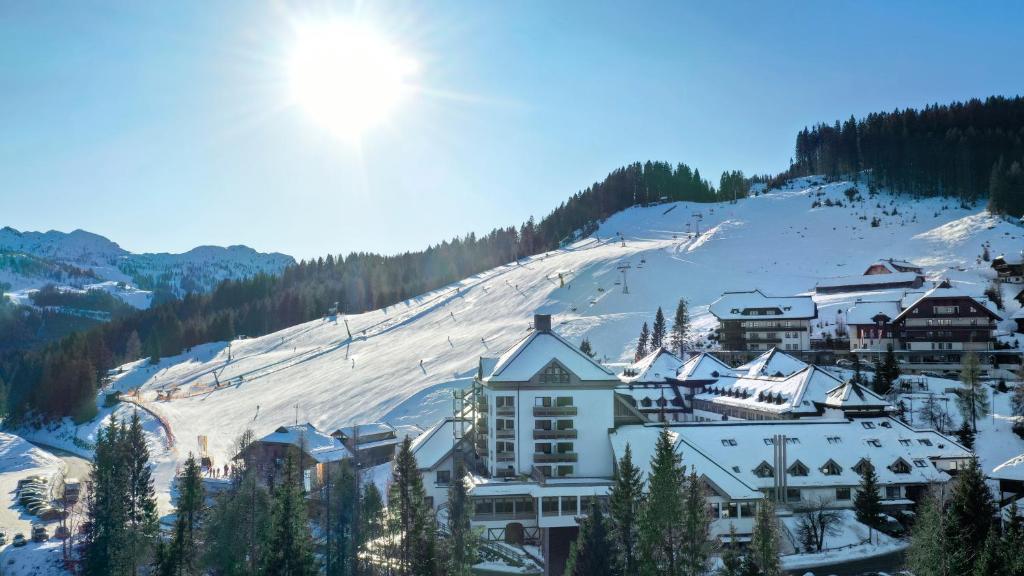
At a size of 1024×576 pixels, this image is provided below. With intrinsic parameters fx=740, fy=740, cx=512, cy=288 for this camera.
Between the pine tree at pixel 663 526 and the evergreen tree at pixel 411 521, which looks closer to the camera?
the pine tree at pixel 663 526

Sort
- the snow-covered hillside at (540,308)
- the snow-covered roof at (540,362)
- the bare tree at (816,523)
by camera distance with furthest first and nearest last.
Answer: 1. the snow-covered hillside at (540,308)
2. the snow-covered roof at (540,362)
3. the bare tree at (816,523)

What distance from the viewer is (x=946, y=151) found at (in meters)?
140

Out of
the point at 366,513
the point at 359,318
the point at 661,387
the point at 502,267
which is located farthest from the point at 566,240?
the point at 366,513

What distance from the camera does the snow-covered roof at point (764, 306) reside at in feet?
284

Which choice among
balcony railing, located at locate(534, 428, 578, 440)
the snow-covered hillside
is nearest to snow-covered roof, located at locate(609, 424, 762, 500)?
balcony railing, located at locate(534, 428, 578, 440)

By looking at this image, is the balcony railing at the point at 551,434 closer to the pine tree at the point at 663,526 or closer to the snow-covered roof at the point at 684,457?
the snow-covered roof at the point at 684,457

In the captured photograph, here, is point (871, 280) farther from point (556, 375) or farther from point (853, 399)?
point (556, 375)

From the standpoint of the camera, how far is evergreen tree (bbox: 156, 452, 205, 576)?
3653 cm

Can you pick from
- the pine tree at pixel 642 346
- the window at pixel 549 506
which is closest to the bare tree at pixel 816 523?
the window at pixel 549 506

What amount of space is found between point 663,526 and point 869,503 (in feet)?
59.7

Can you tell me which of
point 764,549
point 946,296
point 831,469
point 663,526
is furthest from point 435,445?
point 946,296

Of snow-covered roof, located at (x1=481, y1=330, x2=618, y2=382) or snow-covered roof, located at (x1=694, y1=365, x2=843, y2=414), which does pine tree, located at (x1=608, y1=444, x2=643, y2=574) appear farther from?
snow-covered roof, located at (x1=694, y1=365, x2=843, y2=414)

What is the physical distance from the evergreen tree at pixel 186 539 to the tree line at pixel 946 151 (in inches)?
4948

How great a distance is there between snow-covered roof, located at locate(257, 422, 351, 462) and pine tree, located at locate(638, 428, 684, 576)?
35.4 m
